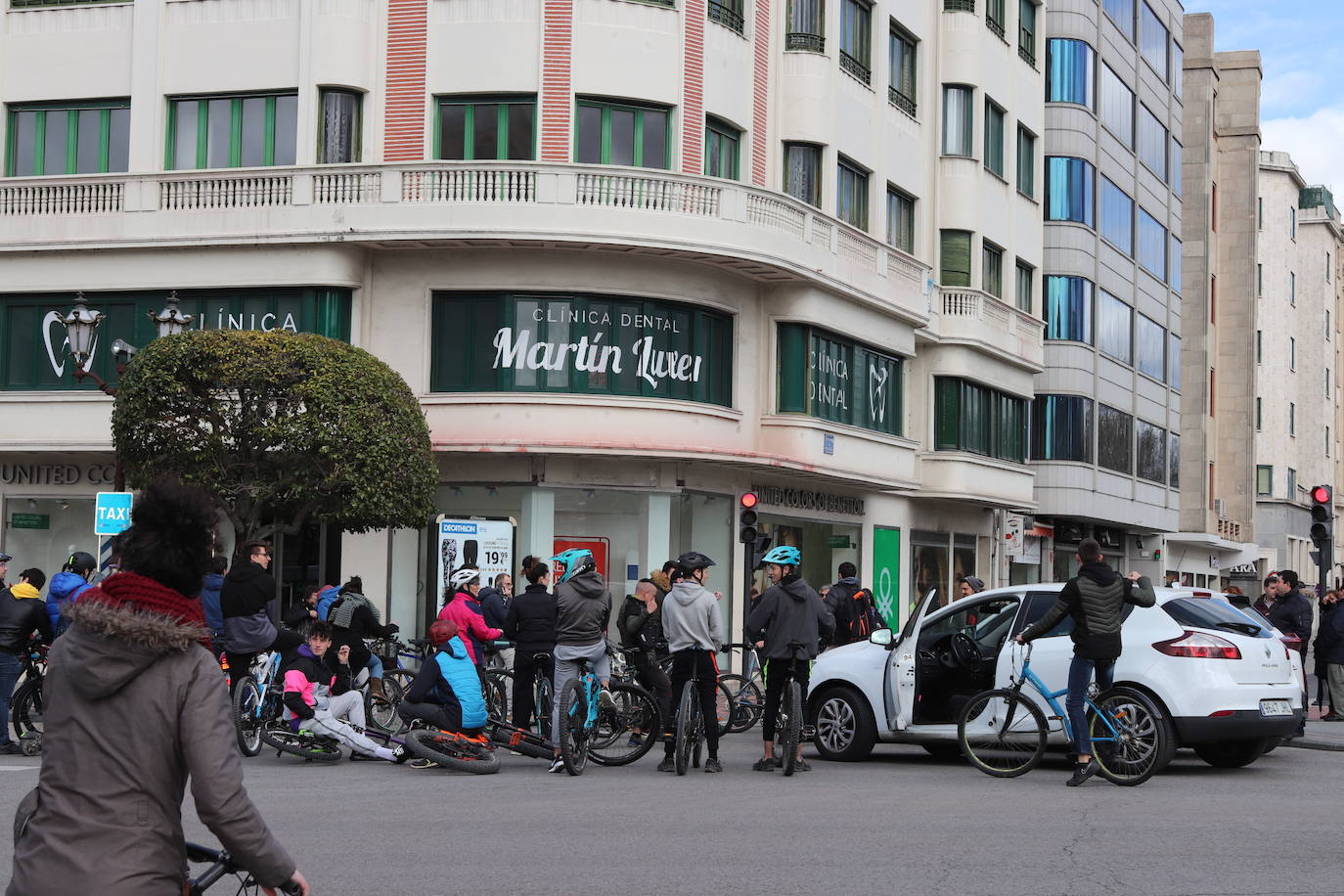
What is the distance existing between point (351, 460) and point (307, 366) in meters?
1.37

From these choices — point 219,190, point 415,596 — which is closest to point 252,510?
point 415,596

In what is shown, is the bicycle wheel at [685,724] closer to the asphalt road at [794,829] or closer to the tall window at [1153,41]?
→ the asphalt road at [794,829]

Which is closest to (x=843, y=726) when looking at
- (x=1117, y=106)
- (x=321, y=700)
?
(x=321, y=700)

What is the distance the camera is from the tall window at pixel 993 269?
3838cm

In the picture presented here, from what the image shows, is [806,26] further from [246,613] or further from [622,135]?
[246,613]

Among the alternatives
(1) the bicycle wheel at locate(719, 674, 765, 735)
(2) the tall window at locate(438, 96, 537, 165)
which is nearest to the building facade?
(2) the tall window at locate(438, 96, 537, 165)

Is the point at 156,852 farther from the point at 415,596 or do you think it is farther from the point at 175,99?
the point at 175,99

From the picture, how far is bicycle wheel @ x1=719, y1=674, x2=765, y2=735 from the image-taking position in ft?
60.9

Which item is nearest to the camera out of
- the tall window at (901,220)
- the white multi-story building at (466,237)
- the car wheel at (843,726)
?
the car wheel at (843,726)

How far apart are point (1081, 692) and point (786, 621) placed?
2.54 meters

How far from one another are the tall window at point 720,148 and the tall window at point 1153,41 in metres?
24.6

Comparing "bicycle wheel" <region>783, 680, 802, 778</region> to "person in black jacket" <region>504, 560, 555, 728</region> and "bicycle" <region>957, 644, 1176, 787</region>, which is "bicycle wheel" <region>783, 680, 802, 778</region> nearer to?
"bicycle" <region>957, 644, 1176, 787</region>

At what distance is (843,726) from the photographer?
15.8m

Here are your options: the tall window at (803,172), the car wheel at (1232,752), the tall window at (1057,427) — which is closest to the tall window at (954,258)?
the tall window at (803,172)
